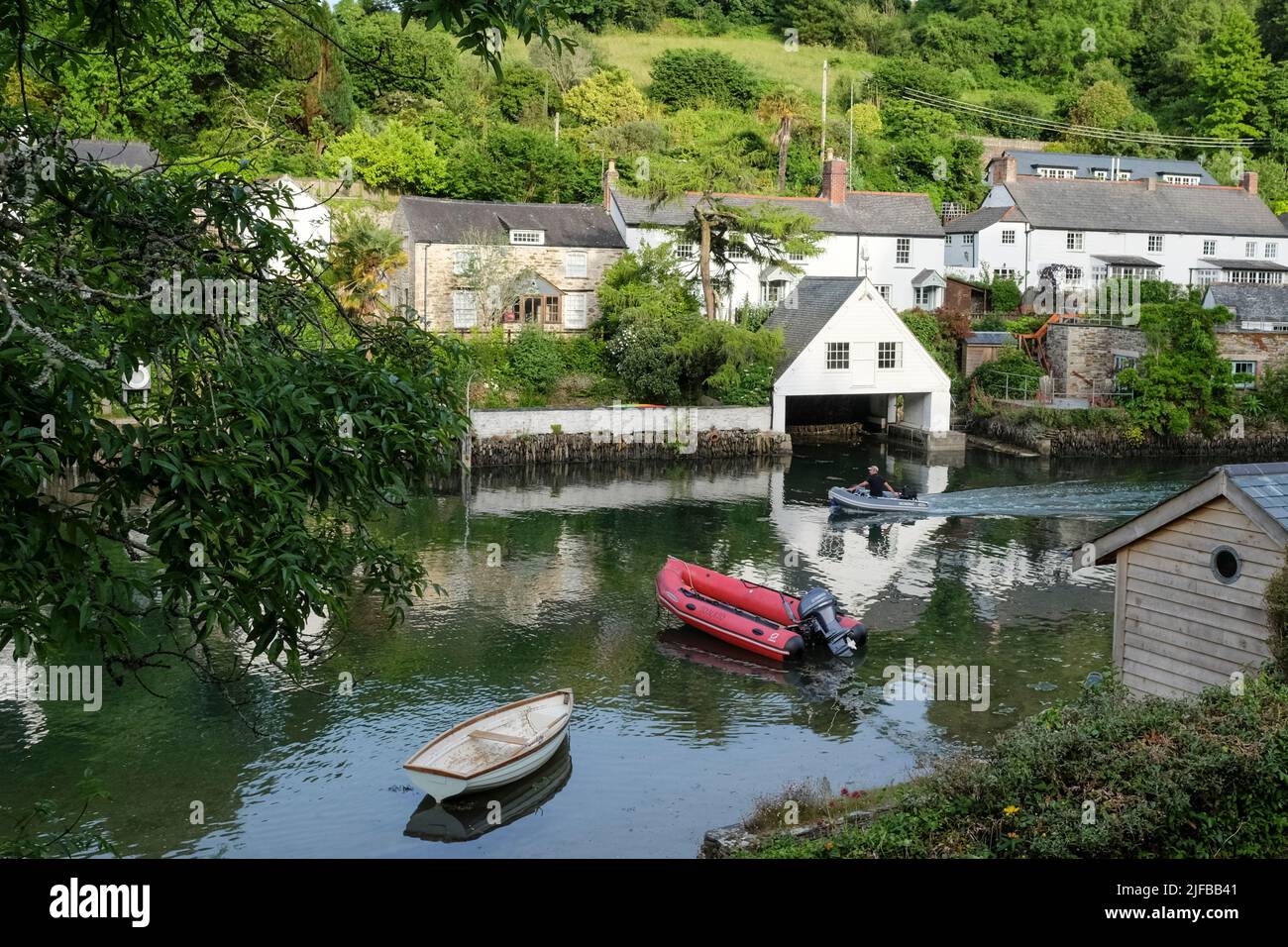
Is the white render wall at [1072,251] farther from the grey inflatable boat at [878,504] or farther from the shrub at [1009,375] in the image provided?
the grey inflatable boat at [878,504]

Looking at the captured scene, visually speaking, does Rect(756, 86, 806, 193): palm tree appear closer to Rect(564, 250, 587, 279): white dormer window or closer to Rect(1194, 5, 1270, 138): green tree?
Rect(564, 250, 587, 279): white dormer window

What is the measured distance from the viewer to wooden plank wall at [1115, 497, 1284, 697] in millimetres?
15867

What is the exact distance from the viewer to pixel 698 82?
273 ft

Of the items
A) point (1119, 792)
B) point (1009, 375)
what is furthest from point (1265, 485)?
point (1009, 375)

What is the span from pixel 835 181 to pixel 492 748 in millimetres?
48543

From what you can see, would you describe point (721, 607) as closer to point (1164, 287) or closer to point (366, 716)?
point (366, 716)

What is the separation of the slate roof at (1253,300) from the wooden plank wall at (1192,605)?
41.9 m

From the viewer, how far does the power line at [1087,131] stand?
3319 inches

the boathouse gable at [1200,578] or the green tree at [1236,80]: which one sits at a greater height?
the green tree at [1236,80]

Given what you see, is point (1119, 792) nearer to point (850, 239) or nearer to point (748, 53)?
point (850, 239)

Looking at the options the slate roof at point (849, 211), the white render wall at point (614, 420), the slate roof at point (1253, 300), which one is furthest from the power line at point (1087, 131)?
the white render wall at point (614, 420)

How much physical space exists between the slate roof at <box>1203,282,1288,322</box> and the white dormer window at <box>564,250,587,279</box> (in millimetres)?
28248

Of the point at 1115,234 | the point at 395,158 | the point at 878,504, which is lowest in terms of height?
the point at 878,504

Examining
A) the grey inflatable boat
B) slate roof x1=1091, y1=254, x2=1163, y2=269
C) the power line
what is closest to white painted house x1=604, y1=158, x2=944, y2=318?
slate roof x1=1091, y1=254, x2=1163, y2=269
